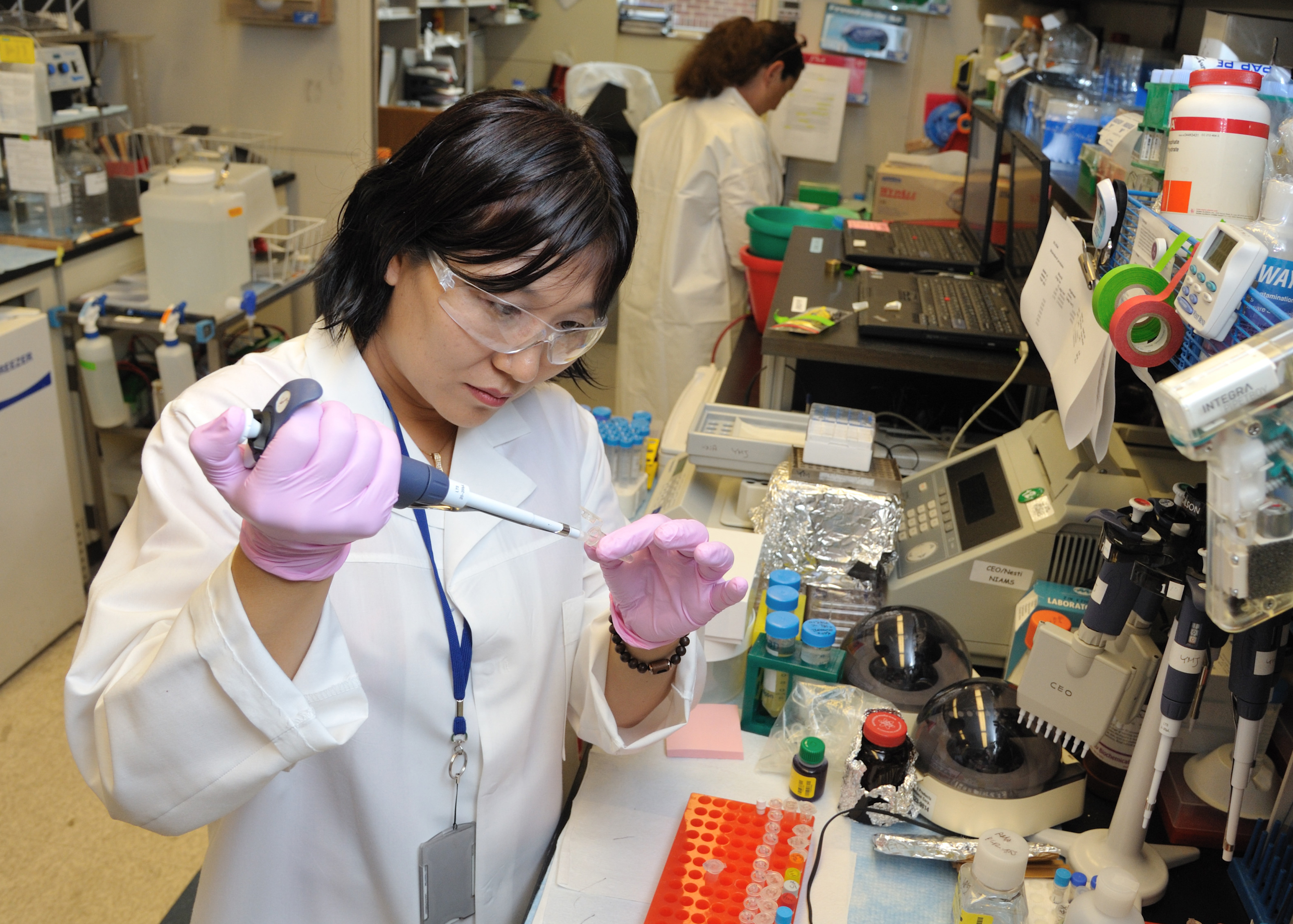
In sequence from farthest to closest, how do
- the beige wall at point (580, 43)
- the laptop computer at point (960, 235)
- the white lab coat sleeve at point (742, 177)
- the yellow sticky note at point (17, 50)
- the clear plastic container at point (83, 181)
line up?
1. the beige wall at point (580, 43)
2. the white lab coat sleeve at point (742, 177)
3. the clear plastic container at point (83, 181)
4. the yellow sticky note at point (17, 50)
5. the laptop computer at point (960, 235)

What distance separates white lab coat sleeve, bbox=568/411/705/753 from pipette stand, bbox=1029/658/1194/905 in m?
0.45

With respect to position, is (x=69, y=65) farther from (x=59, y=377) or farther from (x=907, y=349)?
(x=907, y=349)

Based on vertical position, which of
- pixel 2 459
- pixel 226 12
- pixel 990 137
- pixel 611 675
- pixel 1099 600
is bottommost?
pixel 2 459

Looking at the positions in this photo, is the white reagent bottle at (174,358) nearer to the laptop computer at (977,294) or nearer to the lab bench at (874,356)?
the lab bench at (874,356)

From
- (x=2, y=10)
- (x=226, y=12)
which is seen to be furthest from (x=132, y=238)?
(x=226, y=12)

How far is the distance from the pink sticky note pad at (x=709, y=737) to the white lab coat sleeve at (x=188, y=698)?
1.91 ft

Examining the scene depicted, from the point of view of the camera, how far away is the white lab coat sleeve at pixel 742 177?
3408 mm

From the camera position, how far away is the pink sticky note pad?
53.2 inches

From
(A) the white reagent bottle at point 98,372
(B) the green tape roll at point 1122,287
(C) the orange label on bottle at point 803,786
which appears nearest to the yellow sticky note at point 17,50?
(A) the white reagent bottle at point 98,372

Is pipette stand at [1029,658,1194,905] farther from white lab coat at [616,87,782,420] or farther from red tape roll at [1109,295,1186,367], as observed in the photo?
white lab coat at [616,87,782,420]

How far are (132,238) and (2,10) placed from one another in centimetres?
90

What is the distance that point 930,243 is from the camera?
2768mm

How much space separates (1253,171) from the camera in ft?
3.03

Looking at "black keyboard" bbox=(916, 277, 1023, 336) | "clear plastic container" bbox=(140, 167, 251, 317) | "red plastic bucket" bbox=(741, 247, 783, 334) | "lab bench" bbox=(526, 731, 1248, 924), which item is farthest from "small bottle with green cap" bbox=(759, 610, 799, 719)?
"clear plastic container" bbox=(140, 167, 251, 317)
